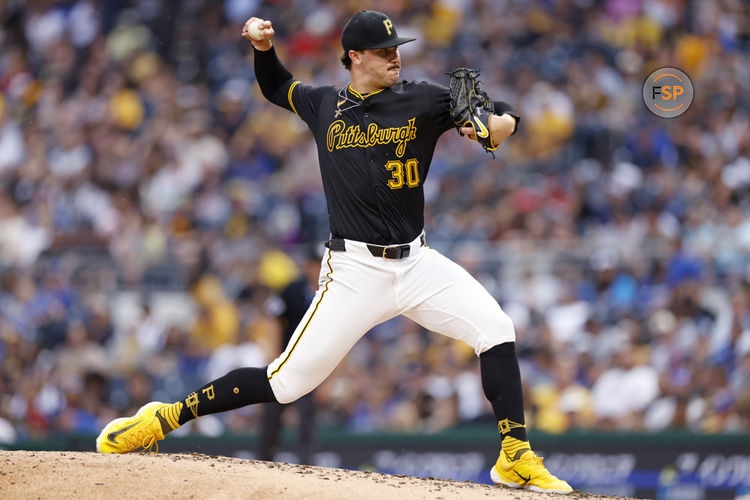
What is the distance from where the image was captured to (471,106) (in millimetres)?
4270

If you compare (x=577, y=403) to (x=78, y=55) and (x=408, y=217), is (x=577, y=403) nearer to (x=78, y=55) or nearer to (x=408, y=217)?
(x=408, y=217)

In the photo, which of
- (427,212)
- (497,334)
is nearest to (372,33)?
(497,334)

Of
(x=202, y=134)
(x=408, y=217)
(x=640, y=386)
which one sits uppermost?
(x=202, y=134)

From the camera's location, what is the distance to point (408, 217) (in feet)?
14.6

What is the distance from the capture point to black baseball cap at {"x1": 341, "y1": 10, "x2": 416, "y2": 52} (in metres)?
4.39

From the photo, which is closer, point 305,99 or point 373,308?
point 373,308

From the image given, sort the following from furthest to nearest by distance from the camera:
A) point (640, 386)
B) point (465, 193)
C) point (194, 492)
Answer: point (465, 193), point (640, 386), point (194, 492)

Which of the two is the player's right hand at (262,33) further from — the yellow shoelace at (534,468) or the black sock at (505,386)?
the yellow shoelace at (534,468)

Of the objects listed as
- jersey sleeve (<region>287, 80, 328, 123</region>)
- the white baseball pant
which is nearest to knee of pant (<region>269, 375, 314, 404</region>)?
the white baseball pant

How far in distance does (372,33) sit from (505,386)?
1.73m

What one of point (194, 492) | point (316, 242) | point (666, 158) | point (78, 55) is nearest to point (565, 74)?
point (666, 158)

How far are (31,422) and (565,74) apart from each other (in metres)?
7.15

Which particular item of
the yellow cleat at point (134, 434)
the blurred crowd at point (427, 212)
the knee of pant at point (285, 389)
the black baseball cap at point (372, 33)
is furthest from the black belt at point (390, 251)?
the blurred crowd at point (427, 212)

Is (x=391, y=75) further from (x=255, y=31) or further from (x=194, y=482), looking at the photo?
(x=194, y=482)
